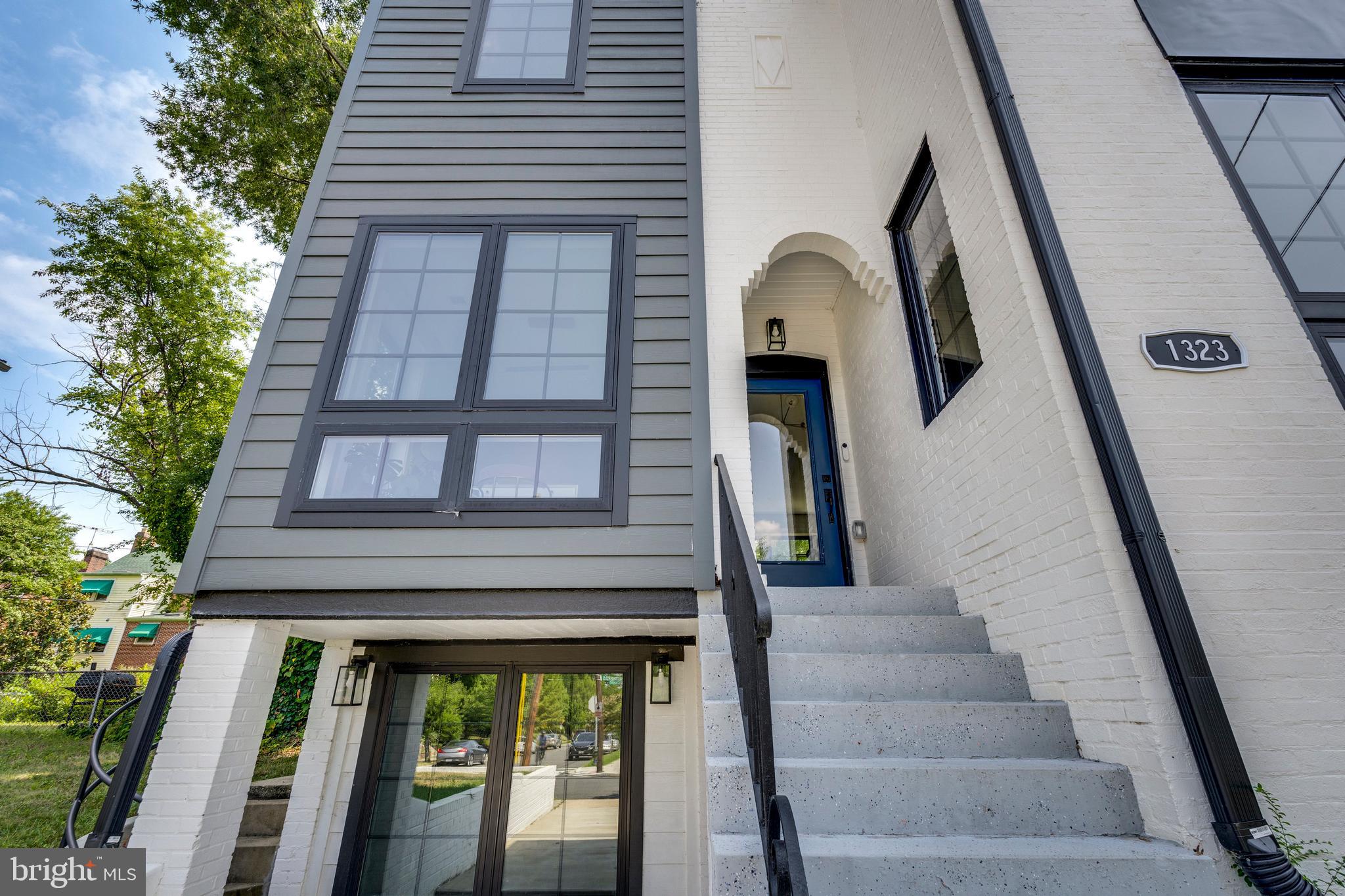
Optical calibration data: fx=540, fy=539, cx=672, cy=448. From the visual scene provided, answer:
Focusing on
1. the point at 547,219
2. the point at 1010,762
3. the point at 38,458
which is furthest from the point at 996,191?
the point at 38,458

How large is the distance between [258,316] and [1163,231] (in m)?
12.0

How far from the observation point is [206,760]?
7.47ft

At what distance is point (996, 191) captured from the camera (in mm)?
2359

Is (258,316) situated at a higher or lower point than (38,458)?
higher

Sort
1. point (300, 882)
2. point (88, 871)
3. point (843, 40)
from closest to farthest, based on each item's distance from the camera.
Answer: point (88, 871) → point (300, 882) → point (843, 40)

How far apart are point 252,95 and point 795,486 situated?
8.56m

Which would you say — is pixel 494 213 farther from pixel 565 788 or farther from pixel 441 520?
pixel 565 788

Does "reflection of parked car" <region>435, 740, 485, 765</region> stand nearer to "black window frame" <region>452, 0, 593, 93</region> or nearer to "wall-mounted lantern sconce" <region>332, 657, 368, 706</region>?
"wall-mounted lantern sconce" <region>332, 657, 368, 706</region>

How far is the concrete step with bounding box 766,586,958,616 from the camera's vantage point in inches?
104

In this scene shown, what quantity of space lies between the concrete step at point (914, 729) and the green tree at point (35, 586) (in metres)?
13.0

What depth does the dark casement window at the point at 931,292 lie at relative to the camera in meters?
2.81

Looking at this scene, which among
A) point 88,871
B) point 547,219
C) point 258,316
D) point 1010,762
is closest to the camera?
point 1010,762

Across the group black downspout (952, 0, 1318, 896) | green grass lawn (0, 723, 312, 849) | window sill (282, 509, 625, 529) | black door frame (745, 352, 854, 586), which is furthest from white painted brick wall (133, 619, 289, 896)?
black door frame (745, 352, 854, 586)

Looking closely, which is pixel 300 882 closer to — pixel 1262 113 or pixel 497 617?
pixel 497 617
